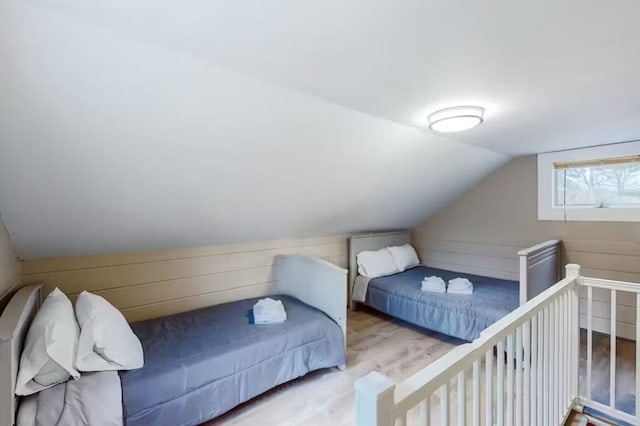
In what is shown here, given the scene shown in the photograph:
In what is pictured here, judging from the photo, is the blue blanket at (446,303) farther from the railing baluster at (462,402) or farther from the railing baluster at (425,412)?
the railing baluster at (425,412)

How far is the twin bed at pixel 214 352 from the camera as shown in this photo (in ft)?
5.30

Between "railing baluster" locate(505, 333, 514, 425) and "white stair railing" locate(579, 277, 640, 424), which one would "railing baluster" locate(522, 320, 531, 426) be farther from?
"white stair railing" locate(579, 277, 640, 424)

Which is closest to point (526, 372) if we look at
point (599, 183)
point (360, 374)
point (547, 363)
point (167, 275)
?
point (547, 363)

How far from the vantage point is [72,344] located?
1.60 metres

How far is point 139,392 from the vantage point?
166cm

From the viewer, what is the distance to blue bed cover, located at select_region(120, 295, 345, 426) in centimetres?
171

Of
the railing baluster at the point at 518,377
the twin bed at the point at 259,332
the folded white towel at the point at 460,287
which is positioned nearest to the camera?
the railing baluster at the point at 518,377

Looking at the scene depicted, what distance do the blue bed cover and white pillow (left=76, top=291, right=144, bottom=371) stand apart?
2.9 inches

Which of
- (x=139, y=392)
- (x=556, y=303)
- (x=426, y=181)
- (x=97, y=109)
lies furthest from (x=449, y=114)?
(x=139, y=392)

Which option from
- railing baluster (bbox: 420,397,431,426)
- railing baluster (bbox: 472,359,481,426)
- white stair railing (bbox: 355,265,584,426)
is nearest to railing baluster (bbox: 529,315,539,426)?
white stair railing (bbox: 355,265,584,426)

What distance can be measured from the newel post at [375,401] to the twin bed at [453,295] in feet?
7.14

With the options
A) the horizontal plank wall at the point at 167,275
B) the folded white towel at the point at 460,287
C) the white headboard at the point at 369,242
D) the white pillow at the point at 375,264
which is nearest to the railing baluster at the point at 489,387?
the folded white towel at the point at 460,287

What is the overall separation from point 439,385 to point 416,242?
395 cm

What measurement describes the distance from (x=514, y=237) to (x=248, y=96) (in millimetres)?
3534
